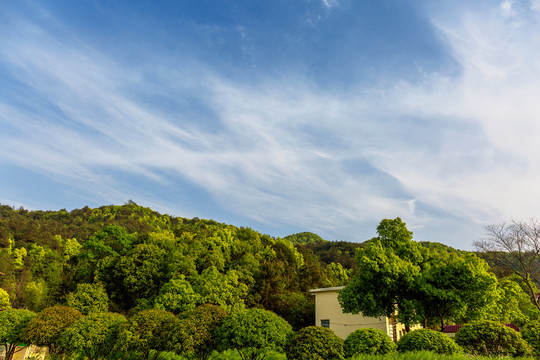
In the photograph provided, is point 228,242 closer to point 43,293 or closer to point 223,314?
point 223,314

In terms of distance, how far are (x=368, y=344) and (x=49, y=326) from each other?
538 inches

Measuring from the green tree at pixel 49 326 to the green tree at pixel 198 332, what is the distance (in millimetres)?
5751

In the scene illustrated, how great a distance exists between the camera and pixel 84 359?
17.9 metres

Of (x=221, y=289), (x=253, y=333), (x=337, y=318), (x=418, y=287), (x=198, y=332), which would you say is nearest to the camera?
(x=253, y=333)

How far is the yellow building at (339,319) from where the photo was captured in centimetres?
2367

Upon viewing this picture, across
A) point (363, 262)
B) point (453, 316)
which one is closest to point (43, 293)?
point (363, 262)

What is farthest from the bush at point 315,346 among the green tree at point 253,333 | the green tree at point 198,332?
the green tree at point 198,332

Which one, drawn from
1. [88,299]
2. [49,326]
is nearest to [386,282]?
[49,326]

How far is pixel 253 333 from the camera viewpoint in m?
14.2

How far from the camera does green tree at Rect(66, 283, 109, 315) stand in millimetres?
25906

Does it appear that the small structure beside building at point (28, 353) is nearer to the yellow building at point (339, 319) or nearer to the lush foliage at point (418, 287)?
the yellow building at point (339, 319)

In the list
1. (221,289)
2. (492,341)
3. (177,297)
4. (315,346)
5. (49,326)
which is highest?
(221,289)

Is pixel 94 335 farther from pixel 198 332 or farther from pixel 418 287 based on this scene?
pixel 418 287

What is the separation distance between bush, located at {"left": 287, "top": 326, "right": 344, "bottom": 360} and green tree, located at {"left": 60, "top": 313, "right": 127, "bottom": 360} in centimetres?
757
